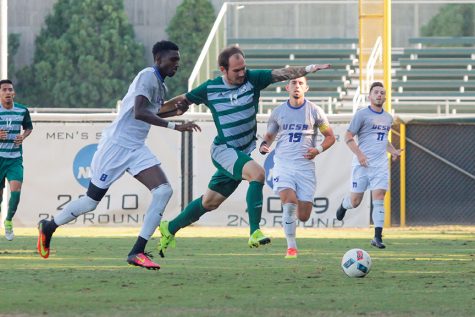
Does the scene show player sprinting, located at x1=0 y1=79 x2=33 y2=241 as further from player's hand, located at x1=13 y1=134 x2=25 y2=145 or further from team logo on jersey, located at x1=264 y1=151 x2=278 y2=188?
team logo on jersey, located at x1=264 y1=151 x2=278 y2=188

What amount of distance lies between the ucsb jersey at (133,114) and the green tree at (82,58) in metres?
37.3

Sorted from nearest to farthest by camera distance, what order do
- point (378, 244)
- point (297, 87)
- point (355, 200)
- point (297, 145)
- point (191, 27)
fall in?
point (297, 87), point (297, 145), point (378, 244), point (355, 200), point (191, 27)

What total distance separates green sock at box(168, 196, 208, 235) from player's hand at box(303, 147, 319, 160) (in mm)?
1826

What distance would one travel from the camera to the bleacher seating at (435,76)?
35.2 meters

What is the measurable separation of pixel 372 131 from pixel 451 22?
1107 inches

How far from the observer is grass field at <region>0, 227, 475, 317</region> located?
8602mm

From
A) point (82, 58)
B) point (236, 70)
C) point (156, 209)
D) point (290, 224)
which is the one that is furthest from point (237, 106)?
point (82, 58)

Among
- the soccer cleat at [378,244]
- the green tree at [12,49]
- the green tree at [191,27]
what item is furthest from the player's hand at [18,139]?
the green tree at [12,49]

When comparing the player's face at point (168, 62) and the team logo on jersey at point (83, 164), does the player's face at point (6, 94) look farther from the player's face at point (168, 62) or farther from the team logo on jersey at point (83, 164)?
the player's face at point (168, 62)

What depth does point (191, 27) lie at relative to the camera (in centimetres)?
4984

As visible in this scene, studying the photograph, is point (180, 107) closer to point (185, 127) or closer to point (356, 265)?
point (185, 127)

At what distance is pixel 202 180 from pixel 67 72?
27.6m

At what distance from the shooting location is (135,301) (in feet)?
29.7

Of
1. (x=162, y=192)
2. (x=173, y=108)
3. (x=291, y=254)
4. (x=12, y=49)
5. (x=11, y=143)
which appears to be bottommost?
(x=291, y=254)
